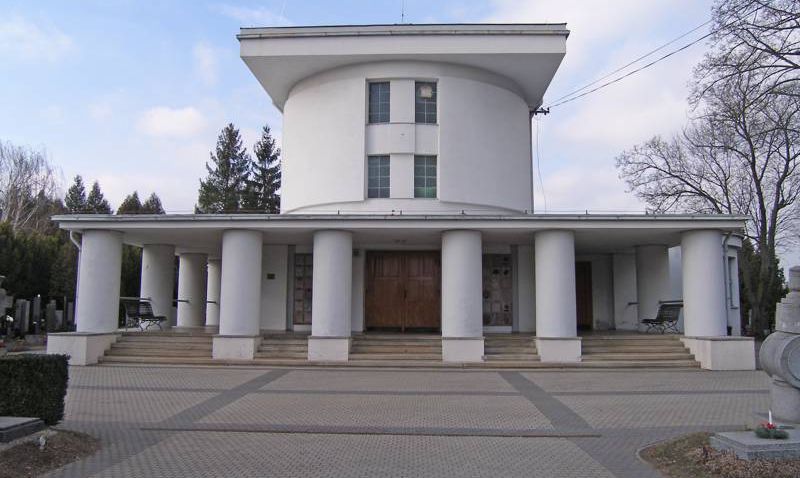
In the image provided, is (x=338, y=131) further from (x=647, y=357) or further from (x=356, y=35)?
(x=647, y=357)

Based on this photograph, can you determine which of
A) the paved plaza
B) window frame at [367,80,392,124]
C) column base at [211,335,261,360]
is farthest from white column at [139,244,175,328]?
window frame at [367,80,392,124]

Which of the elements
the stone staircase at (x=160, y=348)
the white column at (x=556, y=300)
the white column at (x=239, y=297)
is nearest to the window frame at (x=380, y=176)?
the white column at (x=239, y=297)

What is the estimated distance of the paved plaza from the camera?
775cm

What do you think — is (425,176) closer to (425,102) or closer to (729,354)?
(425,102)

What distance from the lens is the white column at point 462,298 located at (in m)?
17.7

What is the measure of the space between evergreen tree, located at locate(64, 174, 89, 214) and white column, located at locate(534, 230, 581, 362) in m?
55.1

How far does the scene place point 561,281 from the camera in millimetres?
18016

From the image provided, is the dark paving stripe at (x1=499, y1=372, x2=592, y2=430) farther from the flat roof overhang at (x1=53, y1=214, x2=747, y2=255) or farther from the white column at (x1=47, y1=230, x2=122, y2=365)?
the white column at (x1=47, y1=230, x2=122, y2=365)

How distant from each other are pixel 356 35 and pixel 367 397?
1251 centimetres

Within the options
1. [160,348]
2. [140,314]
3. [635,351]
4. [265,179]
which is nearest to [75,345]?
[160,348]

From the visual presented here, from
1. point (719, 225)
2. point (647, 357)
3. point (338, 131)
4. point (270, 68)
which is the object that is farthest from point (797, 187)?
point (270, 68)

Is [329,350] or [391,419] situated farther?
[329,350]

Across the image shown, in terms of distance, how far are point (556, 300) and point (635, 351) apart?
280 cm

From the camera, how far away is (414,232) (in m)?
18.9
